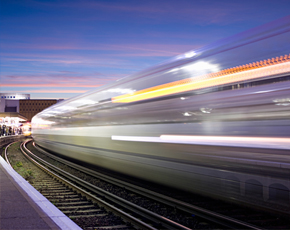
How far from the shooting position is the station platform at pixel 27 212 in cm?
411

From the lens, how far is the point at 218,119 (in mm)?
4723

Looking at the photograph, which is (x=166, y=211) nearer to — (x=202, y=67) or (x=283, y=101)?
(x=202, y=67)

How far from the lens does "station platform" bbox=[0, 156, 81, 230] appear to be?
13.5 ft

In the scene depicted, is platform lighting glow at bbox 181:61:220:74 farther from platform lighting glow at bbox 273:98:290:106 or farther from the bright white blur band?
platform lighting glow at bbox 273:98:290:106

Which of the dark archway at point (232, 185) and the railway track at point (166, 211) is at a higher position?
the dark archway at point (232, 185)

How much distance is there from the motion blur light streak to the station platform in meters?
2.91

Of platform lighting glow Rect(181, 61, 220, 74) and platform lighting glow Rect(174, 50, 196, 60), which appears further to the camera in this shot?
platform lighting glow Rect(174, 50, 196, 60)

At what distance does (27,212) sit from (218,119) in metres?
3.29

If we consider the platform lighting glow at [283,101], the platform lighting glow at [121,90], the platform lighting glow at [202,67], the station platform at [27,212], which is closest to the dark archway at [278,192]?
the platform lighting glow at [283,101]

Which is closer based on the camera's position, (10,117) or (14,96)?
(10,117)

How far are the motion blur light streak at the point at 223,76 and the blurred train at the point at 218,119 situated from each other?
1 cm

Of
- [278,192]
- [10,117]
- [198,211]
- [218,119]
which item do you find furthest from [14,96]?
[278,192]

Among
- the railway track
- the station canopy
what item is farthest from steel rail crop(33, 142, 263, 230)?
the station canopy

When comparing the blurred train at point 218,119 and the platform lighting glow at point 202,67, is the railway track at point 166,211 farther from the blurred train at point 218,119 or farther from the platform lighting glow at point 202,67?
the platform lighting glow at point 202,67
